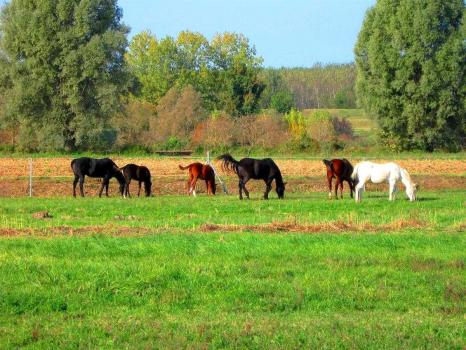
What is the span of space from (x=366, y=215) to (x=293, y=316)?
12854 mm

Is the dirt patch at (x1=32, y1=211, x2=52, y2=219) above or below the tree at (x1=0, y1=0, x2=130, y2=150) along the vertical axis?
below

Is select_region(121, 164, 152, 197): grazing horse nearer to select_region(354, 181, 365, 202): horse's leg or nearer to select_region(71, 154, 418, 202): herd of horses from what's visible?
select_region(71, 154, 418, 202): herd of horses

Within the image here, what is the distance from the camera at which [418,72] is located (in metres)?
64.8

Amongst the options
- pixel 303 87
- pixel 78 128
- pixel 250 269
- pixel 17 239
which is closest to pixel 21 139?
pixel 78 128

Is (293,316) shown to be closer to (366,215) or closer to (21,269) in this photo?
(21,269)

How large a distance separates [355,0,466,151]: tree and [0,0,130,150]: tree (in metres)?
19.3

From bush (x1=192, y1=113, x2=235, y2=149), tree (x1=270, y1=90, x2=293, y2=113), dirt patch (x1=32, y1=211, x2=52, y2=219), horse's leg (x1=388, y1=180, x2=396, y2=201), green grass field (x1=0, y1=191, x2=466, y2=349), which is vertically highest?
tree (x1=270, y1=90, x2=293, y2=113)

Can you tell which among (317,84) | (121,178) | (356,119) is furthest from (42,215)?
(317,84)

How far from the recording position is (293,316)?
36.7 feet

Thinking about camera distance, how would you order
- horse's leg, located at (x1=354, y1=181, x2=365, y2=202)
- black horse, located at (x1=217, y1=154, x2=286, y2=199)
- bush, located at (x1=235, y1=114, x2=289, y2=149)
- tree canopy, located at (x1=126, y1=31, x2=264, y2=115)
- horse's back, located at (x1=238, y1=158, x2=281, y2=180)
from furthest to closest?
tree canopy, located at (x1=126, y1=31, x2=264, y2=115) < bush, located at (x1=235, y1=114, x2=289, y2=149) < horse's back, located at (x1=238, y1=158, x2=281, y2=180) < black horse, located at (x1=217, y1=154, x2=286, y2=199) < horse's leg, located at (x1=354, y1=181, x2=365, y2=202)

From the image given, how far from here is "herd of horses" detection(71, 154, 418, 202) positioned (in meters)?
29.4

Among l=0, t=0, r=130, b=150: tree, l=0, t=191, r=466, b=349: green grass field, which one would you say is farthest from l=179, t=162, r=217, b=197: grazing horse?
l=0, t=0, r=130, b=150: tree

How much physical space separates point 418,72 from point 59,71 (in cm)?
2666

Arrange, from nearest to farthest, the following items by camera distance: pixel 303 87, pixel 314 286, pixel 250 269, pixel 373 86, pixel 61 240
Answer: pixel 314 286, pixel 250 269, pixel 61 240, pixel 373 86, pixel 303 87
